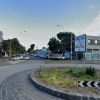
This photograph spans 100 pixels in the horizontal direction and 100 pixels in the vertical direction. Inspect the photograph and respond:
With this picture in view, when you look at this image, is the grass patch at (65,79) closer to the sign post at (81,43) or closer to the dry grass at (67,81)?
the dry grass at (67,81)

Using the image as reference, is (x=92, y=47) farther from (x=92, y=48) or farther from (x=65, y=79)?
(x=65, y=79)

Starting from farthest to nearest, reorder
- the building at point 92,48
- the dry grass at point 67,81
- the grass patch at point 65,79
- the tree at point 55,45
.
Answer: the building at point 92,48 < the tree at point 55,45 < the grass patch at point 65,79 < the dry grass at point 67,81

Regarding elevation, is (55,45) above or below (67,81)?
above

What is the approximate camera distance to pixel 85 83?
446 centimetres

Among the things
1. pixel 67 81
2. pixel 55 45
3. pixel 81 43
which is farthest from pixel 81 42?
pixel 55 45

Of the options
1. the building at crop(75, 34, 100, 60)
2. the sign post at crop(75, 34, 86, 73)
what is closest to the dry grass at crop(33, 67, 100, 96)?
the sign post at crop(75, 34, 86, 73)

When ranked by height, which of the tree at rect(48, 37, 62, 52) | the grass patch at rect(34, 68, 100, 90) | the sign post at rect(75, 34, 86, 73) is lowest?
the grass patch at rect(34, 68, 100, 90)

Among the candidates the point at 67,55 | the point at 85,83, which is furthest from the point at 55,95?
the point at 67,55

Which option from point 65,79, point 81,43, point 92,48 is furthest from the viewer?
point 92,48

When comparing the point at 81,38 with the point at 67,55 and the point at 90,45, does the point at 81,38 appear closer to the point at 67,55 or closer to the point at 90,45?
the point at 90,45

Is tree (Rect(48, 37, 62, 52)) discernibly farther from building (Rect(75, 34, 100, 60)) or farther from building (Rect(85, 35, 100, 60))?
building (Rect(85, 35, 100, 60))

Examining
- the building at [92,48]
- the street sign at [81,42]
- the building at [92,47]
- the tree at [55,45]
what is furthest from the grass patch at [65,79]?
the building at [92,47]

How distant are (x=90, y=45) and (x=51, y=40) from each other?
13.1 m

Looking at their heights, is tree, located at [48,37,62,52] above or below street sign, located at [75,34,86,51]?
above
